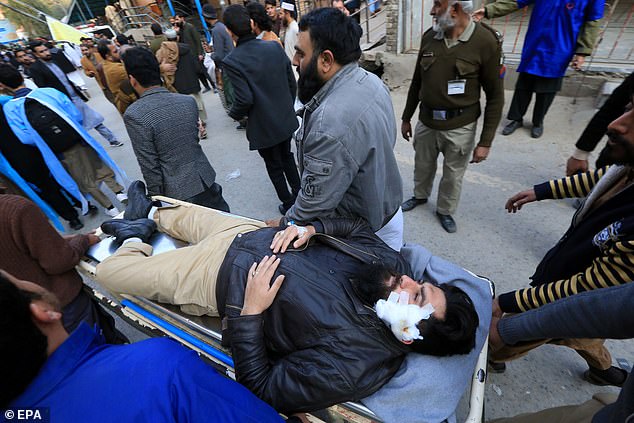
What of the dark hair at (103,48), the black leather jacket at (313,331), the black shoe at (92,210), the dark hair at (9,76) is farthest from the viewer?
the dark hair at (103,48)

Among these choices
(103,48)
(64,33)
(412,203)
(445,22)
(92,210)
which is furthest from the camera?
(64,33)

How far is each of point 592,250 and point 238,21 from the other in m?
3.01

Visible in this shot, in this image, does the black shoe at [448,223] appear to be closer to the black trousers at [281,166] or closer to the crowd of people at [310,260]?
the crowd of people at [310,260]

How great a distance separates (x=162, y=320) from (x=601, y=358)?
8.20 ft

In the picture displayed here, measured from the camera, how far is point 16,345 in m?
0.78

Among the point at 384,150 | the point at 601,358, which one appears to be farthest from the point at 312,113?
the point at 601,358

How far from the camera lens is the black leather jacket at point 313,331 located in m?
1.27

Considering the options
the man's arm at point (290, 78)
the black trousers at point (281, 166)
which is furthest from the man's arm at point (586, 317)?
the man's arm at point (290, 78)

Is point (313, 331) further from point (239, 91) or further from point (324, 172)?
point (239, 91)

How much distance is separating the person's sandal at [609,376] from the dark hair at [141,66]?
3.53m

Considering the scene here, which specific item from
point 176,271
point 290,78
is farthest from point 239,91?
point 176,271

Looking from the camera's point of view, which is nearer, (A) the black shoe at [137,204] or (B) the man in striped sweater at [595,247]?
(B) the man in striped sweater at [595,247]

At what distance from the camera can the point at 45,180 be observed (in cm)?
331

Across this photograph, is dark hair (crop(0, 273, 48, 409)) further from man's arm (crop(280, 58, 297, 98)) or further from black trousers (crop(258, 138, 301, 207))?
man's arm (crop(280, 58, 297, 98))
